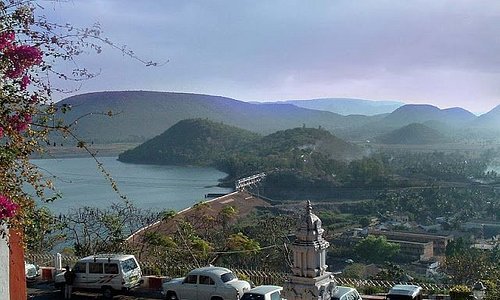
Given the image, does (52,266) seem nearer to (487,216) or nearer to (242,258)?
(242,258)

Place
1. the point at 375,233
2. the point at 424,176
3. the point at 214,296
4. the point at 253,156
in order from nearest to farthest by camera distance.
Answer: the point at 214,296 < the point at 375,233 < the point at 424,176 < the point at 253,156

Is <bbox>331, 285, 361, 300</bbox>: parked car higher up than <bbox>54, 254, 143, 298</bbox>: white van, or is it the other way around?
<bbox>331, 285, 361, 300</bbox>: parked car

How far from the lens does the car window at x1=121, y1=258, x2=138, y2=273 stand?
13.6 metres

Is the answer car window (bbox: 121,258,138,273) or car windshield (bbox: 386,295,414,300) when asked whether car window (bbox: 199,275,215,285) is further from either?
car windshield (bbox: 386,295,414,300)

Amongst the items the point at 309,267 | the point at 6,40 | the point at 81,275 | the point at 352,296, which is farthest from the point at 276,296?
the point at 6,40

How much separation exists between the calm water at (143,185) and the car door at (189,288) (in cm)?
3853

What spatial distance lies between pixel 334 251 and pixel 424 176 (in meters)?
45.0

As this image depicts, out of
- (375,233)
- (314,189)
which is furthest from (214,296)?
(314,189)

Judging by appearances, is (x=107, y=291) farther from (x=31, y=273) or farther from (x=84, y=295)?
(x=31, y=273)

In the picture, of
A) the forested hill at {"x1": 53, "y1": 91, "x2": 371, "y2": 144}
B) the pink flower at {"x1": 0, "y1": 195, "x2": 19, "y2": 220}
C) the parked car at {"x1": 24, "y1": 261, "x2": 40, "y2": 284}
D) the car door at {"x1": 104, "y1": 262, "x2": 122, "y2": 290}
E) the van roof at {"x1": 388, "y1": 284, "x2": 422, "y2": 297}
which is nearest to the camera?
the pink flower at {"x1": 0, "y1": 195, "x2": 19, "y2": 220}

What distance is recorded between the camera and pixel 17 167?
5094mm

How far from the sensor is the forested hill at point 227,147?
87.7 meters

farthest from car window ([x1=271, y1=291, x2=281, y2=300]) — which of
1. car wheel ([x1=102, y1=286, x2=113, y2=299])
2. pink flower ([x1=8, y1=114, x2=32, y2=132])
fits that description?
pink flower ([x1=8, y1=114, x2=32, y2=132])

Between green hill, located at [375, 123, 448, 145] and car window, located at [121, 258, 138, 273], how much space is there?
13620cm
